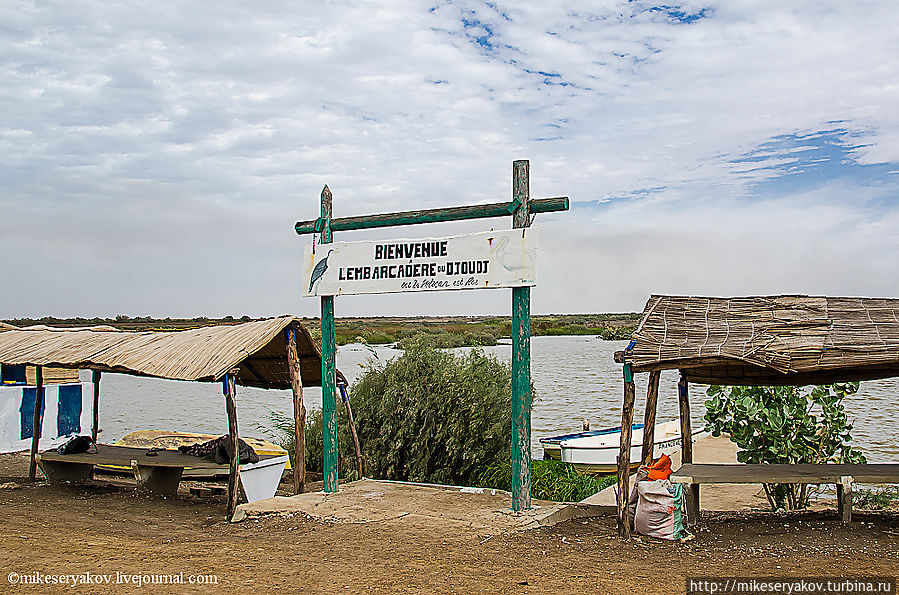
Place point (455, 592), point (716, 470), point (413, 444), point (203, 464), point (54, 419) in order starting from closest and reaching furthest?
point (455, 592) < point (716, 470) < point (203, 464) < point (413, 444) < point (54, 419)

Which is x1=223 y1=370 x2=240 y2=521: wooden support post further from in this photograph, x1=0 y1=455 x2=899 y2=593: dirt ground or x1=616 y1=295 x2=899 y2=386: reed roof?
x1=616 y1=295 x2=899 y2=386: reed roof

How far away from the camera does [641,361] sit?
6.57 m

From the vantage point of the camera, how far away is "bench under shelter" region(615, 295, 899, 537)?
21.2 feet

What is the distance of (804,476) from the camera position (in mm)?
7508

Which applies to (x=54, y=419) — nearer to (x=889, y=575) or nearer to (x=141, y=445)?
(x=141, y=445)

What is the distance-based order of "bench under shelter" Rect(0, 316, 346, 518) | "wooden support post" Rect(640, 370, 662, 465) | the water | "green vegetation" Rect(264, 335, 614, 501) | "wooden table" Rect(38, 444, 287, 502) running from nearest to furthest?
1. "wooden support post" Rect(640, 370, 662, 465)
2. "bench under shelter" Rect(0, 316, 346, 518)
3. "wooden table" Rect(38, 444, 287, 502)
4. "green vegetation" Rect(264, 335, 614, 501)
5. the water

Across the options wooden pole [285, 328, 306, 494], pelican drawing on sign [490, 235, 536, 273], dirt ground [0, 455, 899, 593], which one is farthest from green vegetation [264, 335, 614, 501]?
pelican drawing on sign [490, 235, 536, 273]

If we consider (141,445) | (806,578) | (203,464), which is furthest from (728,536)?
(141,445)

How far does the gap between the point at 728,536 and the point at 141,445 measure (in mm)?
9498

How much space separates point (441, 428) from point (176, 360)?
446 centimetres

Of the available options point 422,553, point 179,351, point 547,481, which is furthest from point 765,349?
point 179,351

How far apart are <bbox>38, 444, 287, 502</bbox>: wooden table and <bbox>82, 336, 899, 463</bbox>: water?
353 centimetres

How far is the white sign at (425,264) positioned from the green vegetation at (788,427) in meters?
3.31

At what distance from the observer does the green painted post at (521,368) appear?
7.70 meters
